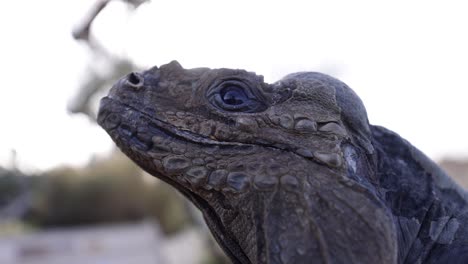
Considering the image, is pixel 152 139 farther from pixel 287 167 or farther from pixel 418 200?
pixel 418 200

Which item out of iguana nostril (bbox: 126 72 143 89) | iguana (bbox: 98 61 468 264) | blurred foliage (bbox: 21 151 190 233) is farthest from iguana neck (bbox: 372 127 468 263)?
blurred foliage (bbox: 21 151 190 233)

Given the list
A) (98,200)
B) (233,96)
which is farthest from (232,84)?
(98,200)

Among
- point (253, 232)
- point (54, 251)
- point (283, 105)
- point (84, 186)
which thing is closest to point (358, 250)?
point (253, 232)

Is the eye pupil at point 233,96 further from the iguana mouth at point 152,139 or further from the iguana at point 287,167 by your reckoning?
the iguana mouth at point 152,139

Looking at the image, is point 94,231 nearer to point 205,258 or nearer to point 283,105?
point 205,258

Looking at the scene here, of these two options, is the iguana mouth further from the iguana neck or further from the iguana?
the iguana neck

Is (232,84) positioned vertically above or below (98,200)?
above

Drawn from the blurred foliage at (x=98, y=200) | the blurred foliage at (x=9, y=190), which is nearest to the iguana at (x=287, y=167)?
the blurred foliage at (x=98, y=200)
